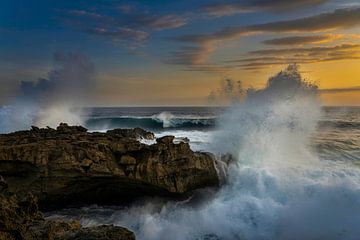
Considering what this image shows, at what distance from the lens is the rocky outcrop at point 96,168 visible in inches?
406

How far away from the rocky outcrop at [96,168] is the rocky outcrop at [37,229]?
4109mm

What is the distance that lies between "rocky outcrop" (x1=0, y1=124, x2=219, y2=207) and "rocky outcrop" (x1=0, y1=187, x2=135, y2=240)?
4109 millimetres

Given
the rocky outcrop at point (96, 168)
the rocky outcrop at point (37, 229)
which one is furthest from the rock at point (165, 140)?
the rocky outcrop at point (37, 229)

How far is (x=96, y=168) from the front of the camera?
34.0 feet

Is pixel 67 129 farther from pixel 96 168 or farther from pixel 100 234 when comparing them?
pixel 100 234

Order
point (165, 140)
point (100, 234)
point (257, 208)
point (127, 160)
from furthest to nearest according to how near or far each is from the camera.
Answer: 1. point (165, 140)
2. point (127, 160)
3. point (257, 208)
4. point (100, 234)

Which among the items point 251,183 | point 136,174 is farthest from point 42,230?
point 251,183

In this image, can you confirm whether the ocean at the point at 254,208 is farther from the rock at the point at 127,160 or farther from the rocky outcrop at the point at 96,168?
the rock at the point at 127,160

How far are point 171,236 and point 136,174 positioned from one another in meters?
2.22

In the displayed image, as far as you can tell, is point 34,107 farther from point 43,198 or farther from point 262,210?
point 262,210

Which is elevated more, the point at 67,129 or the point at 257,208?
the point at 67,129

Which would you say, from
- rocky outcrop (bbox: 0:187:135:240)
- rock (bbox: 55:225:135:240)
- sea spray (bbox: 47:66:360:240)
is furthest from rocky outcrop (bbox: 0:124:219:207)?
rock (bbox: 55:225:135:240)

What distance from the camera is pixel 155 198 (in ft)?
37.3

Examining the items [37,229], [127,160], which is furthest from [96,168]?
[37,229]
